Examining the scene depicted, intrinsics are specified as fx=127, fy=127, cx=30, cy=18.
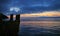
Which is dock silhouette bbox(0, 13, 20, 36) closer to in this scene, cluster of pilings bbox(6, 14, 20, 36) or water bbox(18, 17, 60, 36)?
cluster of pilings bbox(6, 14, 20, 36)

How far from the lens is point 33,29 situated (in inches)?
328

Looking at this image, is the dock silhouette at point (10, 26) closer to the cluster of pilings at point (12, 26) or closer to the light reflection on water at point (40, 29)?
the cluster of pilings at point (12, 26)

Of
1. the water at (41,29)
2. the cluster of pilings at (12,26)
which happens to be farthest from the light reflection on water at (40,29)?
the cluster of pilings at (12,26)

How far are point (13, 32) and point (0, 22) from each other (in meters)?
0.63

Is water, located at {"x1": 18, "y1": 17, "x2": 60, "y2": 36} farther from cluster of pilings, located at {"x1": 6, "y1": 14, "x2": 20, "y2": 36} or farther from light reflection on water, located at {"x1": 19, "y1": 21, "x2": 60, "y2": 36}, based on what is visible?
cluster of pilings, located at {"x1": 6, "y1": 14, "x2": 20, "y2": 36}

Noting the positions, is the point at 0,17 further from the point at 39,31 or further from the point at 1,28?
the point at 39,31

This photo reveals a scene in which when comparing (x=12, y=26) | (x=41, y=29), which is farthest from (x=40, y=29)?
(x=12, y=26)

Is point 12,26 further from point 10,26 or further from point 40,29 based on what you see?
point 40,29

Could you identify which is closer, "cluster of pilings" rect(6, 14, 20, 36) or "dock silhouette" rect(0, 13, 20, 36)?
"dock silhouette" rect(0, 13, 20, 36)

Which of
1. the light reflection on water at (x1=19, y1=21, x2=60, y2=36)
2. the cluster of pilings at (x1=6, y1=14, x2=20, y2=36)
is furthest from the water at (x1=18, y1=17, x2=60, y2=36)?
the cluster of pilings at (x1=6, y1=14, x2=20, y2=36)

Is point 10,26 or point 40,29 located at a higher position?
point 10,26

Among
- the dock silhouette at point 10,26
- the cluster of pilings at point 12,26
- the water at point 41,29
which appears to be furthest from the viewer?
the water at point 41,29

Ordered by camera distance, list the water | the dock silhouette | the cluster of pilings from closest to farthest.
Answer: the dock silhouette, the cluster of pilings, the water

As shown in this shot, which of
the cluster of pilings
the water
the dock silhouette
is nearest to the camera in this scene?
the dock silhouette
